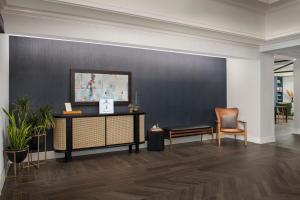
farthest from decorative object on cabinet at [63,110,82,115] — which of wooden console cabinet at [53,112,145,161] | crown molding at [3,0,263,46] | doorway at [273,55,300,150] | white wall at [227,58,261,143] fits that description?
doorway at [273,55,300,150]

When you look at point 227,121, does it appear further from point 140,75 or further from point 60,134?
point 60,134

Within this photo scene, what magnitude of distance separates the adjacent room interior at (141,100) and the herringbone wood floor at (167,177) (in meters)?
0.03

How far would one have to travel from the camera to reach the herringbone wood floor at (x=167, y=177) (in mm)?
3098

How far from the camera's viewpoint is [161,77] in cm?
616

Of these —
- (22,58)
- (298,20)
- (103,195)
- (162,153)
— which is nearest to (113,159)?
(162,153)

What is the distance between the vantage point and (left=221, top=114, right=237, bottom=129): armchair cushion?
20.5 feet

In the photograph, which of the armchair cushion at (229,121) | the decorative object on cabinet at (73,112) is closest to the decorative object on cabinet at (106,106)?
the decorative object on cabinet at (73,112)

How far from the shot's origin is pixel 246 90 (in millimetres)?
6660

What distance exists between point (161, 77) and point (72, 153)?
284 centimetres

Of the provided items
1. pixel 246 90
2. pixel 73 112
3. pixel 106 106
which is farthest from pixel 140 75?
pixel 246 90

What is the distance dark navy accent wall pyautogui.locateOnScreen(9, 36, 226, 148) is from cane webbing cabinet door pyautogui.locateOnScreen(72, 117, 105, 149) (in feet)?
1.71

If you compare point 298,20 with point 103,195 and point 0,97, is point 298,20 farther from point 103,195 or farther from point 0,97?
point 0,97

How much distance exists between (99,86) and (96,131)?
107 cm

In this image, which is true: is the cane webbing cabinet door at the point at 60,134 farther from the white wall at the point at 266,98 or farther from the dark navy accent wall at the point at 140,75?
the white wall at the point at 266,98
